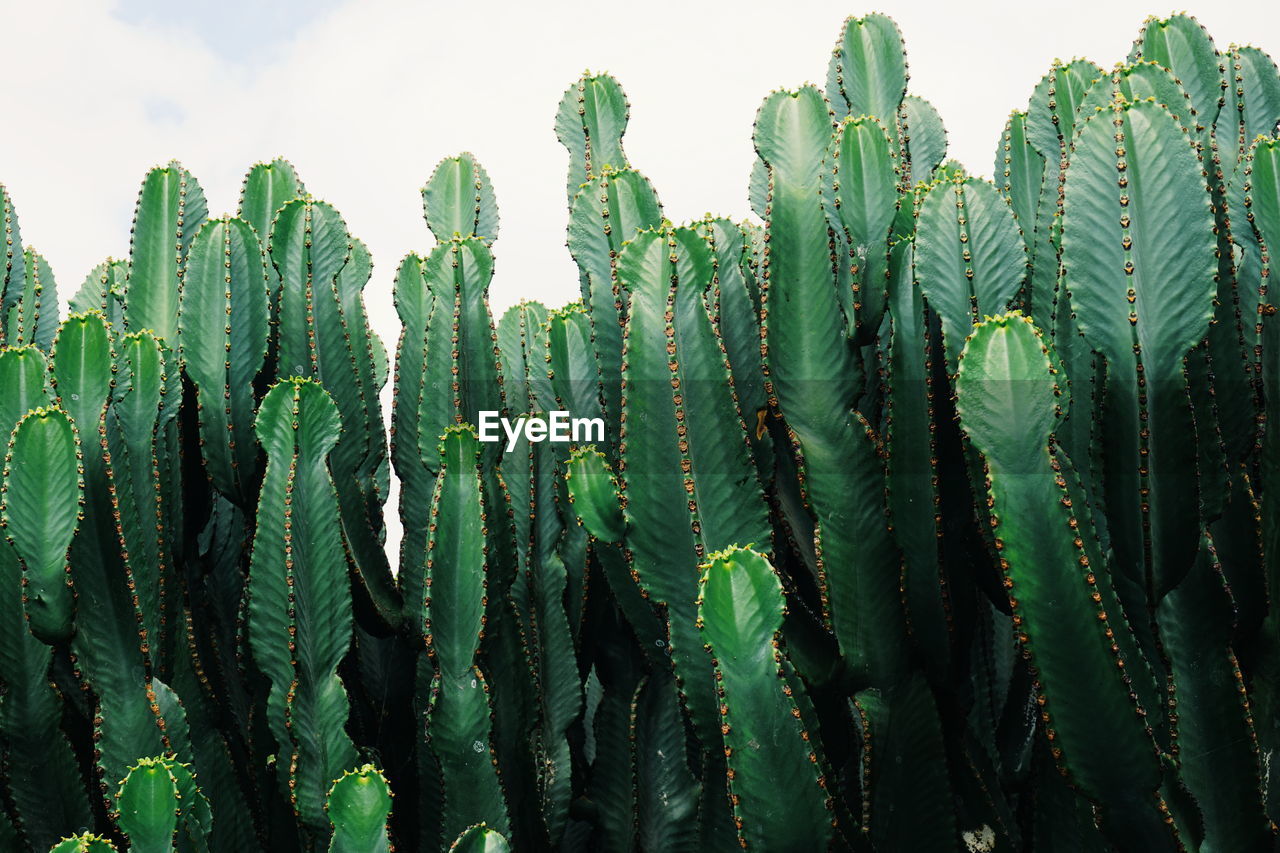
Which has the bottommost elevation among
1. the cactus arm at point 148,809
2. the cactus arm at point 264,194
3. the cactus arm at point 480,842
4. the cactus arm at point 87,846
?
the cactus arm at point 480,842

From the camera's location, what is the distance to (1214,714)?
77.6 inches

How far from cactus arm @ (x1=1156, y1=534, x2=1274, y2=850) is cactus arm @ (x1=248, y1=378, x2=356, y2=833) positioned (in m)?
1.49

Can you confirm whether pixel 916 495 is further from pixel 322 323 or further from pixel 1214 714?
pixel 322 323

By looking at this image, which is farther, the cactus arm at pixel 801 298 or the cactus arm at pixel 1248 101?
the cactus arm at pixel 1248 101

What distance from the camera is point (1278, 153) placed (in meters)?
2.06

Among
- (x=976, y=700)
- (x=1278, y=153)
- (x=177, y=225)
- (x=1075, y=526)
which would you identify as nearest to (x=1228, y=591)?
(x=1075, y=526)

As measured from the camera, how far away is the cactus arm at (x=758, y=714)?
1822mm

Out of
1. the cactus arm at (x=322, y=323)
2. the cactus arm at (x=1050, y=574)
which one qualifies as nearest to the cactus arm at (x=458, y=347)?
the cactus arm at (x=322, y=323)

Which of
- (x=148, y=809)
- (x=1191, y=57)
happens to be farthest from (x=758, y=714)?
(x=1191, y=57)

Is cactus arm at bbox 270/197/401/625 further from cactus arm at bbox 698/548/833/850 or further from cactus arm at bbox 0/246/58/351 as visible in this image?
cactus arm at bbox 698/548/833/850

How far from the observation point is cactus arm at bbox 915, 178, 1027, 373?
2.09 metres

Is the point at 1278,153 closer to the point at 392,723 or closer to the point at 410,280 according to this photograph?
the point at 410,280

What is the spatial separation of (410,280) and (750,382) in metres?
0.94

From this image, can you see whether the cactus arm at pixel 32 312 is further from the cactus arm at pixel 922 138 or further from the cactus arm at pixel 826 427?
the cactus arm at pixel 922 138
